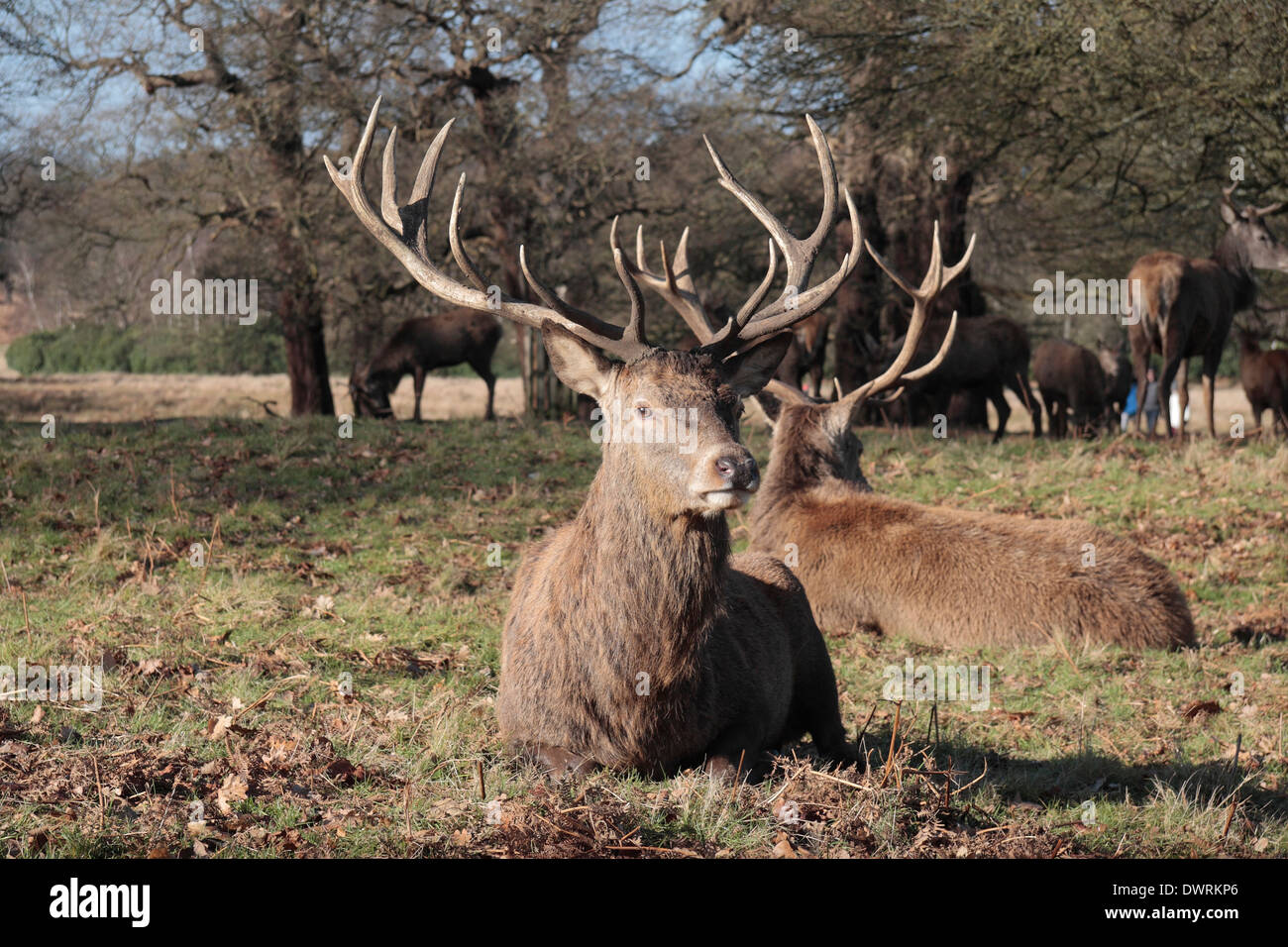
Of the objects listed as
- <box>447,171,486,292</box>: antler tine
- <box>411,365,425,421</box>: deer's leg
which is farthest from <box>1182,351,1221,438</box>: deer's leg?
<box>447,171,486,292</box>: antler tine

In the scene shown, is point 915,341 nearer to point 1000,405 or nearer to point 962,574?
point 962,574

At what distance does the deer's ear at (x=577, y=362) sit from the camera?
500 cm

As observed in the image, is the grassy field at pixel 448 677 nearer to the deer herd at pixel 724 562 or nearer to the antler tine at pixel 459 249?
the deer herd at pixel 724 562

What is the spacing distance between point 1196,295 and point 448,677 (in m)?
10.8

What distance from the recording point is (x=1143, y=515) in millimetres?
10656

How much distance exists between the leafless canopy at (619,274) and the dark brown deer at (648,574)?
0.02m

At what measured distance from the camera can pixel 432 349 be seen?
69.2 ft

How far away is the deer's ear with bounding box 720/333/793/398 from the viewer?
517cm

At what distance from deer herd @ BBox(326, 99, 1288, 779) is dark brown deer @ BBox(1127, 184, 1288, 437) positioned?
6013 millimetres

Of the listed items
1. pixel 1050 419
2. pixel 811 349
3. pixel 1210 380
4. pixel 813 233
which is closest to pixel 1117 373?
pixel 1050 419

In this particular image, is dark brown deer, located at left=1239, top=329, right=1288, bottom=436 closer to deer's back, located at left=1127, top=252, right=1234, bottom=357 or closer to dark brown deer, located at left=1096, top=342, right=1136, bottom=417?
dark brown deer, located at left=1096, top=342, right=1136, bottom=417

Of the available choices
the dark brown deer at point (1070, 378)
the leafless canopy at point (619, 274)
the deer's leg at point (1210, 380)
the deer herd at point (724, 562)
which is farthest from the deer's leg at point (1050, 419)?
the leafless canopy at point (619, 274)

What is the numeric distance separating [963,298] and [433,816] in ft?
56.5
